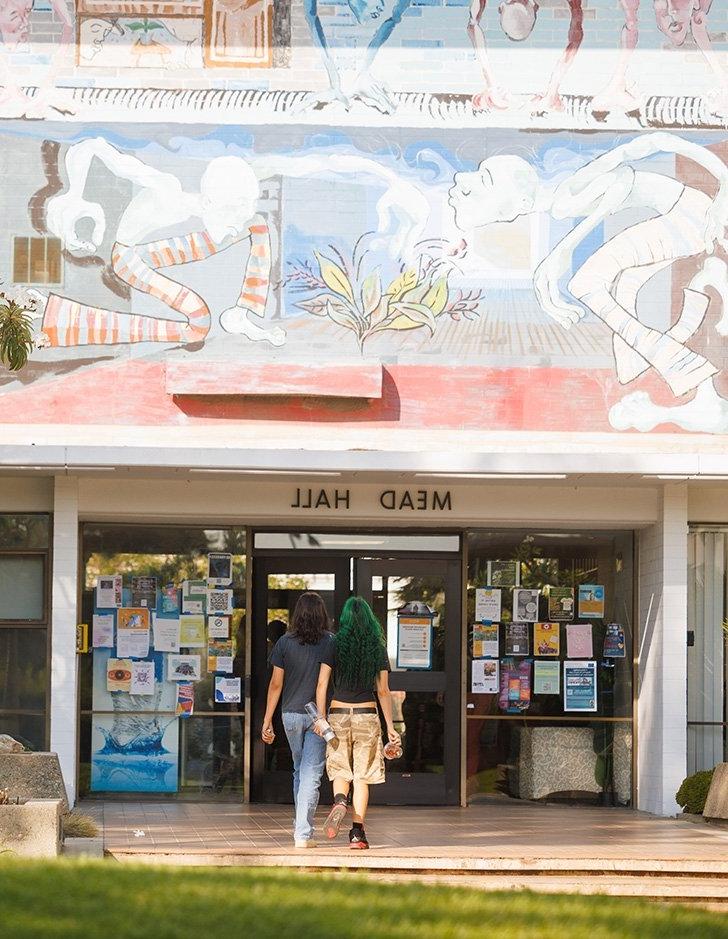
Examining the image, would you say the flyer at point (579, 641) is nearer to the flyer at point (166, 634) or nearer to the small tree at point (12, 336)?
the flyer at point (166, 634)

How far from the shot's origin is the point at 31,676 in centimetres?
1705

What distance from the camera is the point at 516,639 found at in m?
17.7

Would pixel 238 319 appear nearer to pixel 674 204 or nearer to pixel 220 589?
pixel 220 589

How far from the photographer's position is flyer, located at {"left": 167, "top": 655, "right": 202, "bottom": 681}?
57.1 ft

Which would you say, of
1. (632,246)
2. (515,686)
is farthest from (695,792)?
(632,246)

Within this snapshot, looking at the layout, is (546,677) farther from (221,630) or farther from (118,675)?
(118,675)

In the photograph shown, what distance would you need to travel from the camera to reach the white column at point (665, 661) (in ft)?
54.9

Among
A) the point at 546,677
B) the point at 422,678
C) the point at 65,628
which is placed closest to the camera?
the point at 65,628

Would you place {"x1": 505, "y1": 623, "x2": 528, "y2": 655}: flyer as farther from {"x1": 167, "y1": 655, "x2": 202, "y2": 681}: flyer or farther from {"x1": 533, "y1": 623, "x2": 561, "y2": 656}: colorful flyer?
{"x1": 167, "y1": 655, "x2": 202, "y2": 681}: flyer

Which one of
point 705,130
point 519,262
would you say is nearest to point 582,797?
point 519,262

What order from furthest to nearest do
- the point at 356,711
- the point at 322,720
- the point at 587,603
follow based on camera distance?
the point at 587,603
the point at 356,711
the point at 322,720

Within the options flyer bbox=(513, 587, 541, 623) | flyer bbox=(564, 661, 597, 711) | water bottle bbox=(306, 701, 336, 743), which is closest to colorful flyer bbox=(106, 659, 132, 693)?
flyer bbox=(513, 587, 541, 623)

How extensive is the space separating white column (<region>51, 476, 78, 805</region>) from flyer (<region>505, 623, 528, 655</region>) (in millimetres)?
4290

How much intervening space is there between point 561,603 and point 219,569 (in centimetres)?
345
